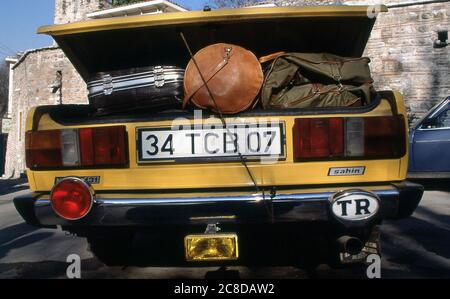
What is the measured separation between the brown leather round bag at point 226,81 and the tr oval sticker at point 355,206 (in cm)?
74

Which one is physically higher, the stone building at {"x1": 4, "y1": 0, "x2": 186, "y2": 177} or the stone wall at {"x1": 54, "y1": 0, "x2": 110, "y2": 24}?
the stone wall at {"x1": 54, "y1": 0, "x2": 110, "y2": 24}

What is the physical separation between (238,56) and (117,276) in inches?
72.1

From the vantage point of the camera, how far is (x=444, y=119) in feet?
24.8

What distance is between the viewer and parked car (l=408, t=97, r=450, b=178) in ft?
24.4

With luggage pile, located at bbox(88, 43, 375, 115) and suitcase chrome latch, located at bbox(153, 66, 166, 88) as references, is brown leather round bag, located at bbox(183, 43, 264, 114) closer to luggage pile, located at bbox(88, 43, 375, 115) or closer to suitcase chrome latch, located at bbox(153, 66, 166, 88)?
luggage pile, located at bbox(88, 43, 375, 115)

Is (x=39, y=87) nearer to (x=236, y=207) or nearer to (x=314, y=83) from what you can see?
(x=314, y=83)

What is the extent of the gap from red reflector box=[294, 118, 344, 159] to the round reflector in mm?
1214

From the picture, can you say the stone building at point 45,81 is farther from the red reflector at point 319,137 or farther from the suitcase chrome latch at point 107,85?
the red reflector at point 319,137

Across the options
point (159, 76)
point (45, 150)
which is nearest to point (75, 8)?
point (159, 76)

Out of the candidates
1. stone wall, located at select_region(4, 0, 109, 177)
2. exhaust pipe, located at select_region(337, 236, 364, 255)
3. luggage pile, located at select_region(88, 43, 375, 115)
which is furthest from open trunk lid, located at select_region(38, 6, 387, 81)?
stone wall, located at select_region(4, 0, 109, 177)

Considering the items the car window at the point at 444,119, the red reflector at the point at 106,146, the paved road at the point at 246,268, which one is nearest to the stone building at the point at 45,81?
the car window at the point at 444,119

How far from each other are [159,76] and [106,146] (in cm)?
58

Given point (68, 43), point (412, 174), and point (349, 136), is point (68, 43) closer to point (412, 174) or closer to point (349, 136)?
point (349, 136)

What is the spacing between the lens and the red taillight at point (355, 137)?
263 centimetres
